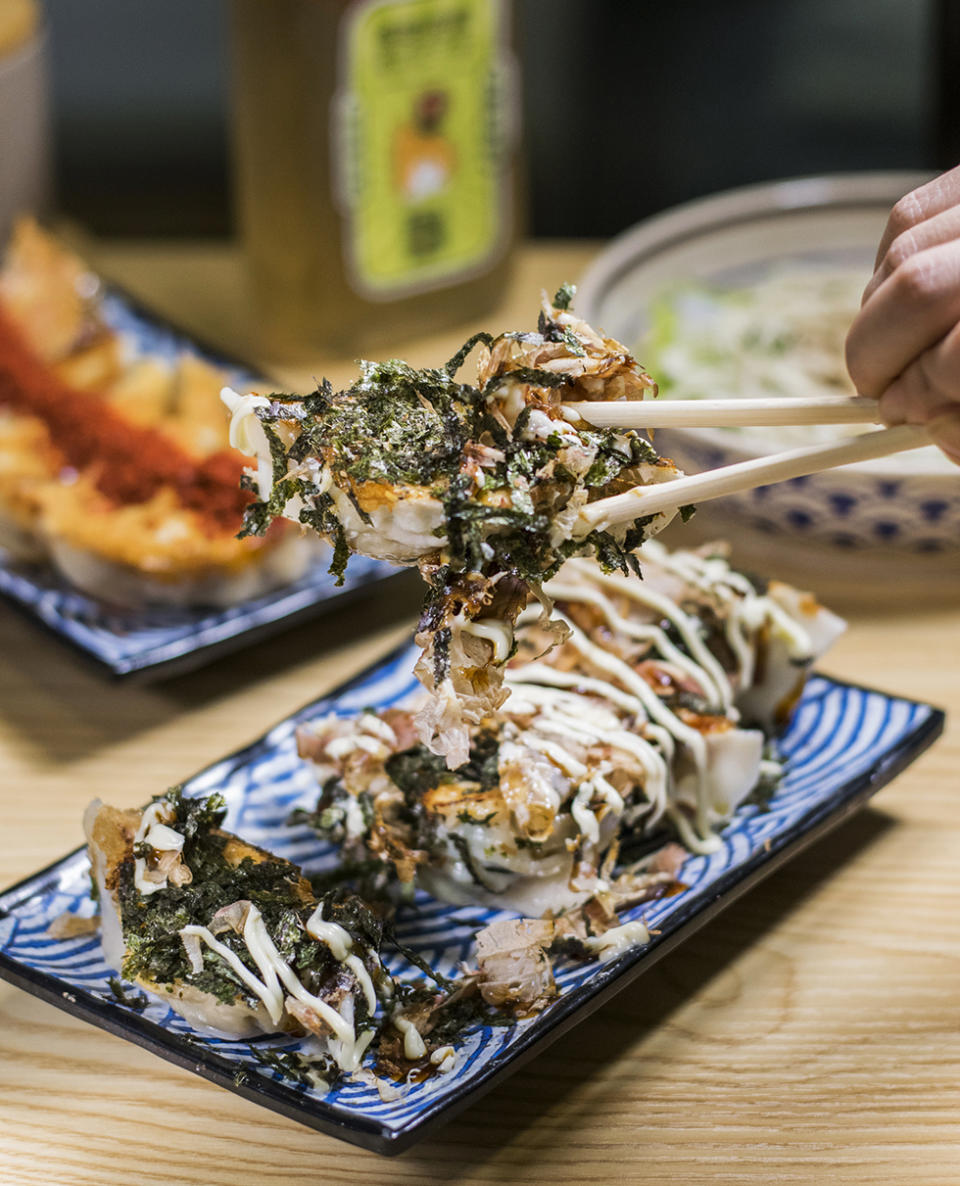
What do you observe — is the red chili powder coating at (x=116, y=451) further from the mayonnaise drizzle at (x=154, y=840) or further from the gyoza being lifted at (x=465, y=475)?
the gyoza being lifted at (x=465, y=475)

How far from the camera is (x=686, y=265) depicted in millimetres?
2859

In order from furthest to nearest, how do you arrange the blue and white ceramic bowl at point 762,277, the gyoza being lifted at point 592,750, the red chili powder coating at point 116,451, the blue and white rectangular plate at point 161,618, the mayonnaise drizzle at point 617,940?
the red chili powder coating at point 116,451
the blue and white ceramic bowl at point 762,277
the blue and white rectangular plate at point 161,618
the gyoza being lifted at point 592,750
the mayonnaise drizzle at point 617,940

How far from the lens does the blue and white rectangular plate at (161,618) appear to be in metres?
2.05

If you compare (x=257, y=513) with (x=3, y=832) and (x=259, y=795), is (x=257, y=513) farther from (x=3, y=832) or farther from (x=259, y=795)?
(x=3, y=832)

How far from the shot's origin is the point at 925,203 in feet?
4.66

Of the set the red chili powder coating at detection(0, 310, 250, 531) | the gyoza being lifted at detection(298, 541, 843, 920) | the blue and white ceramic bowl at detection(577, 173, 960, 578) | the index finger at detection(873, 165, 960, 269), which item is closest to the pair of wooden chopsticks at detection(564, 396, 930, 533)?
the index finger at detection(873, 165, 960, 269)

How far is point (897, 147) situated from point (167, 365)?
2555 millimetres

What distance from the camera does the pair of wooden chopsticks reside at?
136 cm

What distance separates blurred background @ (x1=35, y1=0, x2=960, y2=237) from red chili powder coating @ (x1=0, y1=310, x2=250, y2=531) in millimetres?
1799

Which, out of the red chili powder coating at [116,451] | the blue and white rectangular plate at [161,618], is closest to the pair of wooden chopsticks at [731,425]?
the blue and white rectangular plate at [161,618]

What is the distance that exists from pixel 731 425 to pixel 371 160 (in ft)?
4.94

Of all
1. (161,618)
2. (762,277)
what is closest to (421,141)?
(762,277)

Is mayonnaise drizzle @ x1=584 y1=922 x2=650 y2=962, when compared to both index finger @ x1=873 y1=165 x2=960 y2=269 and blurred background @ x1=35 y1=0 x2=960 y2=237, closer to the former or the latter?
index finger @ x1=873 y1=165 x2=960 y2=269

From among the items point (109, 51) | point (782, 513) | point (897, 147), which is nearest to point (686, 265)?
point (782, 513)
